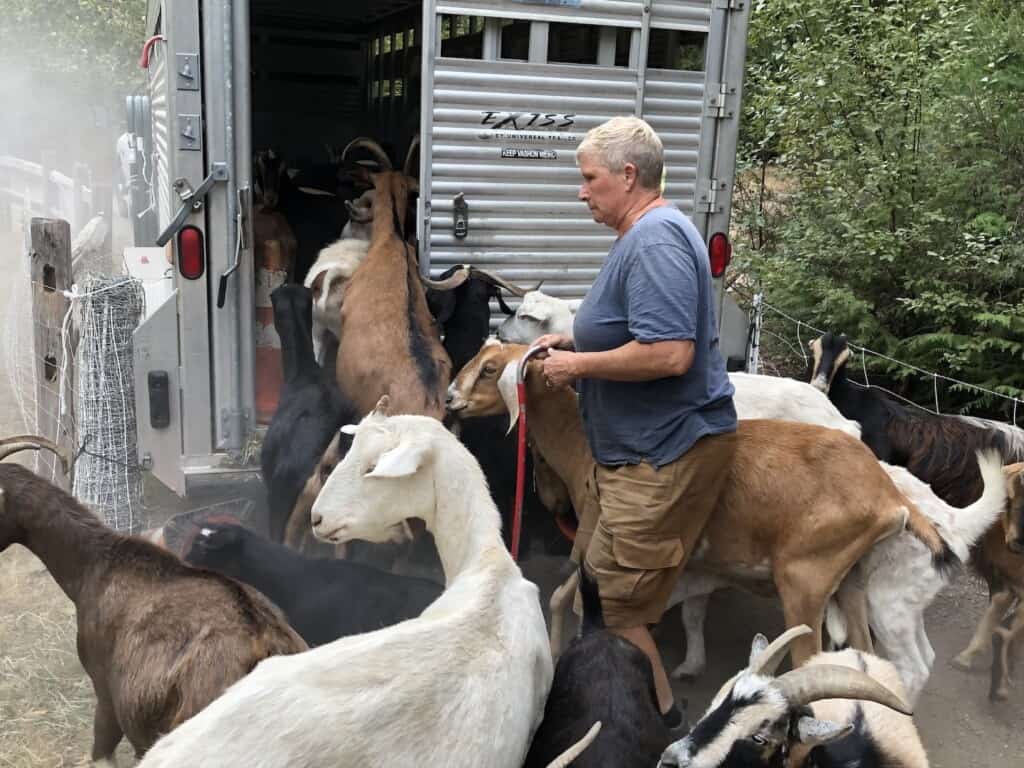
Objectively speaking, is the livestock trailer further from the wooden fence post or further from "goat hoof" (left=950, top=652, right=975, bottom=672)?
"goat hoof" (left=950, top=652, right=975, bottom=672)

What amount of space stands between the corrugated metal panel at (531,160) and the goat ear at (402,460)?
6.62 ft

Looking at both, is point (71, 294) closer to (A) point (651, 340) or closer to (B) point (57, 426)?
(B) point (57, 426)

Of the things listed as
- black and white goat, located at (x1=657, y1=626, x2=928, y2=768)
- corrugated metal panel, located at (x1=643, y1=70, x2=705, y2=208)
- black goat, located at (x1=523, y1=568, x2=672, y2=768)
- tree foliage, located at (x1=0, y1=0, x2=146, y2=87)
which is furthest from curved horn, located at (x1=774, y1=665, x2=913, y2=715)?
tree foliage, located at (x1=0, y1=0, x2=146, y2=87)

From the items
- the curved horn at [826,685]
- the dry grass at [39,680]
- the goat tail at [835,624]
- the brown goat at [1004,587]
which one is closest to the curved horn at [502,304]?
the goat tail at [835,624]

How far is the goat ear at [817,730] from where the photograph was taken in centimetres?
284

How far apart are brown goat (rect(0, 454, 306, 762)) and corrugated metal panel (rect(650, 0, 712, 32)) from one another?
3.78 metres

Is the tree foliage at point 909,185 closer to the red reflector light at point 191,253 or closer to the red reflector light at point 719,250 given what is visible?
the red reflector light at point 719,250

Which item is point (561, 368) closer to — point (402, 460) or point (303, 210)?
point (402, 460)

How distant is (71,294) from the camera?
6.01m

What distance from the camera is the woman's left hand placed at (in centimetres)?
362

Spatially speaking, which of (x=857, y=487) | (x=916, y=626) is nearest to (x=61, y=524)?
(x=857, y=487)

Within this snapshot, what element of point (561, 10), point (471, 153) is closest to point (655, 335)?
point (471, 153)

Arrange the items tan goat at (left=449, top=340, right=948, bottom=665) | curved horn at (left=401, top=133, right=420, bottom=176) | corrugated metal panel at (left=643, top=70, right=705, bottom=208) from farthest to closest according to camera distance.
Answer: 1. curved horn at (left=401, top=133, right=420, bottom=176)
2. corrugated metal panel at (left=643, top=70, right=705, bottom=208)
3. tan goat at (left=449, top=340, right=948, bottom=665)

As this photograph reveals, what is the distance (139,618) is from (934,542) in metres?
3.27
